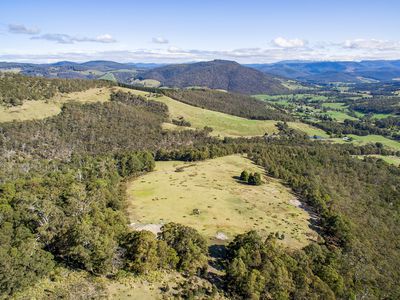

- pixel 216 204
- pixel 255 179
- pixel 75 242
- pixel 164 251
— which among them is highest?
pixel 75 242

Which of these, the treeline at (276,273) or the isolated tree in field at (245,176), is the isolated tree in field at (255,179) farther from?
the treeline at (276,273)

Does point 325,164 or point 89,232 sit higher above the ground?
point 89,232

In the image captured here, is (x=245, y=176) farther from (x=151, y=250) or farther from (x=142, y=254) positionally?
(x=142, y=254)

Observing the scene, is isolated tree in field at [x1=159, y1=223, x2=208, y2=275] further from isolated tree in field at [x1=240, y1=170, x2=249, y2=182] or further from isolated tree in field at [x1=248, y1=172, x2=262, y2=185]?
isolated tree in field at [x1=240, y1=170, x2=249, y2=182]

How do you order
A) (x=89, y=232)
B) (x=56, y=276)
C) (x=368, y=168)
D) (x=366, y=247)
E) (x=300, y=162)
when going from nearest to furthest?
(x=56, y=276)
(x=89, y=232)
(x=366, y=247)
(x=300, y=162)
(x=368, y=168)

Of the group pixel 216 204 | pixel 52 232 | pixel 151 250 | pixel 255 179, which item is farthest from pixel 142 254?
pixel 255 179

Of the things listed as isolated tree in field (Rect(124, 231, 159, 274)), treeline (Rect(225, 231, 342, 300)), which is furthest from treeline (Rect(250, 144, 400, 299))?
isolated tree in field (Rect(124, 231, 159, 274))

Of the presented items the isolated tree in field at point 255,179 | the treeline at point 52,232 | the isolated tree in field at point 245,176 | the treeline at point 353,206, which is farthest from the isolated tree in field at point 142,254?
the isolated tree in field at point 245,176

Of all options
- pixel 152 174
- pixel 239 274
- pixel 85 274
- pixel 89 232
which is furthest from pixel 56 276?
pixel 152 174

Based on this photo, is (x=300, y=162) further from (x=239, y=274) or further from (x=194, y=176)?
(x=239, y=274)
